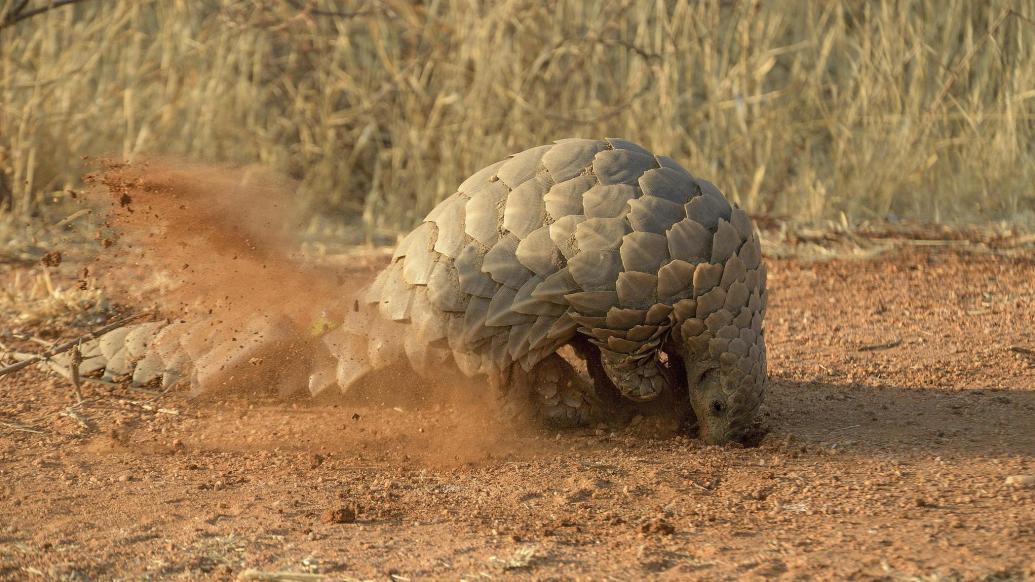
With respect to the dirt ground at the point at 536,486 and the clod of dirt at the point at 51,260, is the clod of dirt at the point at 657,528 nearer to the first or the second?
the dirt ground at the point at 536,486

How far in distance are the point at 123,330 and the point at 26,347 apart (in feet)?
2.65

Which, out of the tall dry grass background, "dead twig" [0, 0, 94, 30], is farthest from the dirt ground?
the tall dry grass background

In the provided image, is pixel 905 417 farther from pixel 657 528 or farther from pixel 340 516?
pixel 340 516

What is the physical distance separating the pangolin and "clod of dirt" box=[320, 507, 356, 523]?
699 millimetres

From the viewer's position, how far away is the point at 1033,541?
2.73m

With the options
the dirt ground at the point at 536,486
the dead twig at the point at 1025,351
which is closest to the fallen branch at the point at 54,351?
the dirt ground at the point at 536,486

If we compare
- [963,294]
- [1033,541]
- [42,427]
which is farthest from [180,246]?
[963,294]

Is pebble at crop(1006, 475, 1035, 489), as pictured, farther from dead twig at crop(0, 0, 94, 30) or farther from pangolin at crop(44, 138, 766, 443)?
dead twig at crop(0, 0, 94, 30)

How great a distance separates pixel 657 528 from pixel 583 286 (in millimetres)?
812

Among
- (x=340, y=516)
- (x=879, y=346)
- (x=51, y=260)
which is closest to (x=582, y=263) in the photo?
(x=340, y=516)

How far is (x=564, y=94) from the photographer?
7793mm

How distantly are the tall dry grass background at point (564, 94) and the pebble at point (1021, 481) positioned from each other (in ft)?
13.6

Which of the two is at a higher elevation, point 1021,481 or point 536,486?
point 1021,481

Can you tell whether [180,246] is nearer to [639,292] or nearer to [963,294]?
[639,292]
